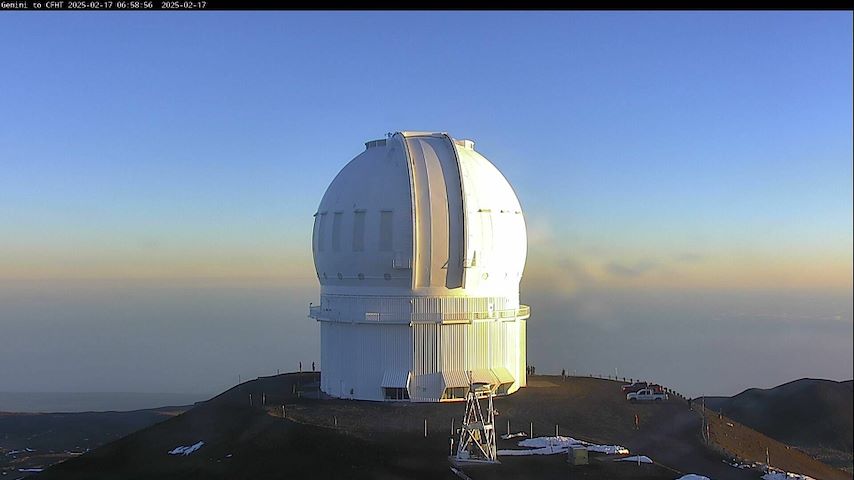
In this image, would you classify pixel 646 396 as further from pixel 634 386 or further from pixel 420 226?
pixel 420 226

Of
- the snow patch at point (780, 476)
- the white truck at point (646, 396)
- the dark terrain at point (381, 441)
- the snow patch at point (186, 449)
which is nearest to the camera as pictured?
the snow patch at point (780, 476)

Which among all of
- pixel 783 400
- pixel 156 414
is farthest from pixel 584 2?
pixel 156 414

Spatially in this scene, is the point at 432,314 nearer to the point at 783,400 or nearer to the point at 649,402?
the point at 649,402

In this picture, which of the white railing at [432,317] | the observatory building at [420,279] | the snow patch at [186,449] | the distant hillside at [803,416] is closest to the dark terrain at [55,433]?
the snow patch at [186,449]

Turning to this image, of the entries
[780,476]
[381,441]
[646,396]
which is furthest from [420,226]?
[780,476]

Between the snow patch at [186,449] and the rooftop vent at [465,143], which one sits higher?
the rooftop vent at [465,143]

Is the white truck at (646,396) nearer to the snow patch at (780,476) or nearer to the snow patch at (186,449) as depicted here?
the snow patch at (780,476)

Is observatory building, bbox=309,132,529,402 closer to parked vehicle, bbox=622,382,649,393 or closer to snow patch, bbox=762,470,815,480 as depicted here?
parked vehicle, bbox=622,382,649,393
